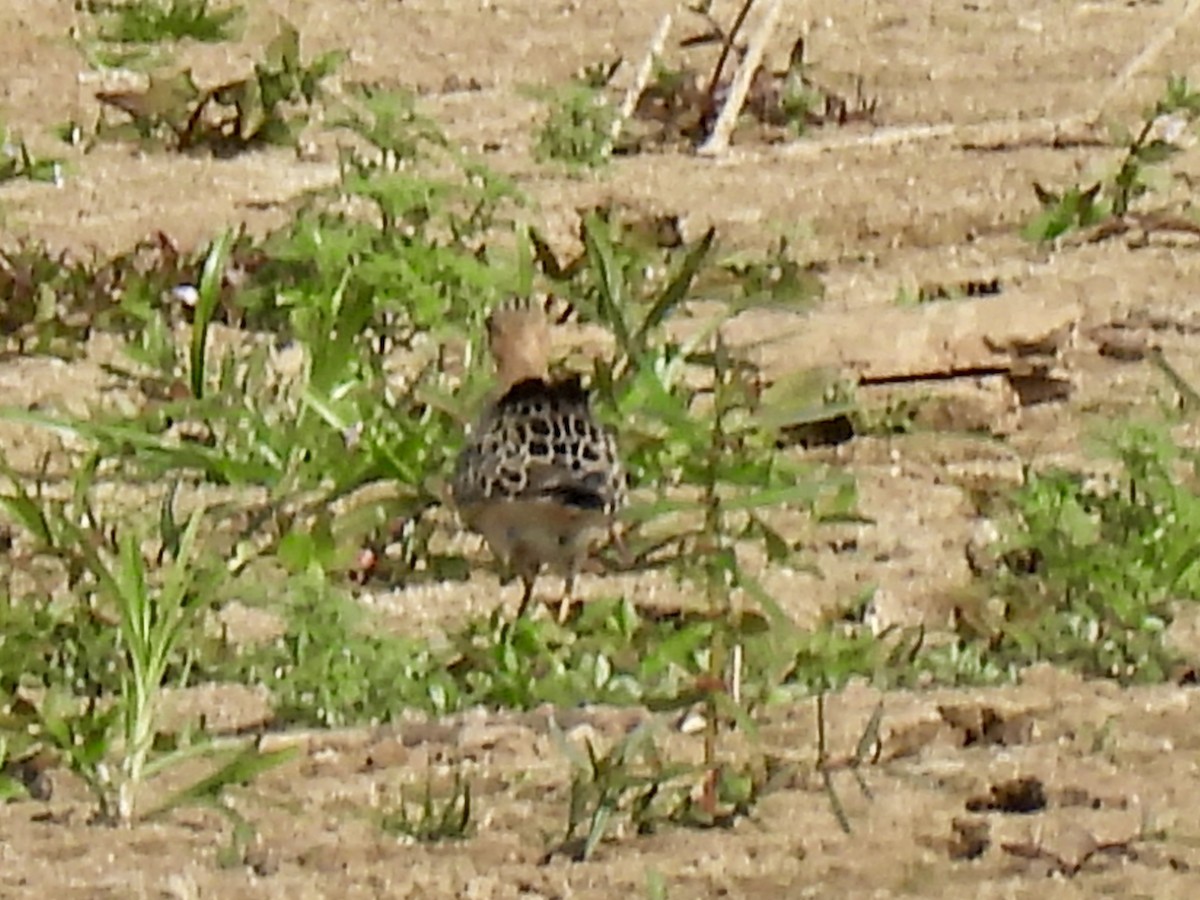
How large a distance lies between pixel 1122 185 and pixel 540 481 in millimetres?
2632

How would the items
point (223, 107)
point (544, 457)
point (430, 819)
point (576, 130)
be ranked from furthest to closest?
point (223, 107), point (576, 130), point (544, 457), point (430, 819)

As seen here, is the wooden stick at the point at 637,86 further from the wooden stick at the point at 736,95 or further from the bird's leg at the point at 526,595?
the bird's leg at the point at 526,595

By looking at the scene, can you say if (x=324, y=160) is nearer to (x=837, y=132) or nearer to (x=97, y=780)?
(x=837, y=132)

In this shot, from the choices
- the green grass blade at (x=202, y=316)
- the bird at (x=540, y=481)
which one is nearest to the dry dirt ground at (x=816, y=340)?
the bird at (x=540, y=481)

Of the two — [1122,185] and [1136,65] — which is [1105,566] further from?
[1136,65]

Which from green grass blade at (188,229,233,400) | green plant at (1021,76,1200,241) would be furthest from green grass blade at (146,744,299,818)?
green plant at (1021,76,1200,241)

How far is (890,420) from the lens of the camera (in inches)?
242

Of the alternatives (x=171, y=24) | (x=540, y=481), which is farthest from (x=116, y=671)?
(x=171, y=24)

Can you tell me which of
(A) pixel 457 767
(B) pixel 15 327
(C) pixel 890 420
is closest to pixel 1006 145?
(C) pixel 890 420

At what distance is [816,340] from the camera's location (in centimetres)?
636

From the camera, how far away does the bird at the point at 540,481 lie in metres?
5.04

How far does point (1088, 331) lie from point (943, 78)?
186 cm

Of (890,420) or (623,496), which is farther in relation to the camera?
(890,420)

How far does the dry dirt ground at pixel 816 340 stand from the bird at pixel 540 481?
0.14 metres
